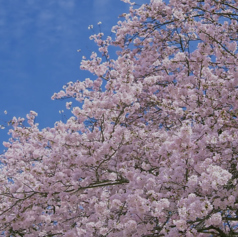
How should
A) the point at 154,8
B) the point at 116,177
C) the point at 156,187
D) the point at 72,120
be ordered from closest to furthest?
the point at 156,187 → the point at 116,177 → the point at 72,120 → the point at 154,8

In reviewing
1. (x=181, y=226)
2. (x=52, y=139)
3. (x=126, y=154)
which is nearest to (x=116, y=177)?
(x=126, y=154)

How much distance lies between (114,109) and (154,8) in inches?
166

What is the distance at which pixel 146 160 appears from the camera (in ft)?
25.2

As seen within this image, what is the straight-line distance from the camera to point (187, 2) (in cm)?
955

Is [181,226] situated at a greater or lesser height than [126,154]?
lesser

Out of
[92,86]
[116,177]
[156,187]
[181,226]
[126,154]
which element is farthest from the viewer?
[92,86]

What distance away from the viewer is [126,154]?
769 centimetres

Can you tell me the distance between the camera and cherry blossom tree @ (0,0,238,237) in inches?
216

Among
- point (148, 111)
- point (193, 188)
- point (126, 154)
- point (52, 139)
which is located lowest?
point (193, 188)

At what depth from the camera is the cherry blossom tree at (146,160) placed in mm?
5498

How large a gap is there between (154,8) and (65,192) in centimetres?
610

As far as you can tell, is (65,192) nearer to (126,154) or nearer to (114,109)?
(126,154)

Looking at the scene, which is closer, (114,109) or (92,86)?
(114,109)

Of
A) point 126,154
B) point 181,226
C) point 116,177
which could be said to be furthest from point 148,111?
point 181,226
